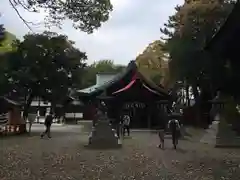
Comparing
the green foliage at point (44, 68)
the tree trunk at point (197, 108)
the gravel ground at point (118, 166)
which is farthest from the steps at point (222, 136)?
the tree trunk at point (197, 108)

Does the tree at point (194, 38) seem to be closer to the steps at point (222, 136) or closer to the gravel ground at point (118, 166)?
the steps at point (222, 136)

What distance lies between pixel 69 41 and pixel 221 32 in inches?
1241

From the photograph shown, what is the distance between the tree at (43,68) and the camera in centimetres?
3562

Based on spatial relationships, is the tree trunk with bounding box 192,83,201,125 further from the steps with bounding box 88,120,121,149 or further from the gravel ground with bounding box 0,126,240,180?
the gravel ground with bounding box 0,126,240,180

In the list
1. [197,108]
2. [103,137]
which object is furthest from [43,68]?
[103,137]

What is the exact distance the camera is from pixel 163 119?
128 ft

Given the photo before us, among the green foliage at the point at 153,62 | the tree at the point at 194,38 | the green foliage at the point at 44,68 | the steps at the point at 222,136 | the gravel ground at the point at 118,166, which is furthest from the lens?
the green foliage at the point at 153,62

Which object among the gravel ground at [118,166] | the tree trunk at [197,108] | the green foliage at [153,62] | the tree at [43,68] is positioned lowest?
the gravel ground at [118,166]

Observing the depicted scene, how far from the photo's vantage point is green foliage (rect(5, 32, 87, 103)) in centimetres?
3556

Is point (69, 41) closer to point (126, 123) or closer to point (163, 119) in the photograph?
point (163, 119)

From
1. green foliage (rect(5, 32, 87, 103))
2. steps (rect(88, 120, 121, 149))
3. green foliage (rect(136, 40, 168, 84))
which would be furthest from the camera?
green foliage (rect(136, 40, 168, 84))

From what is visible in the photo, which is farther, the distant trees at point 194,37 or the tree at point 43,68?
the tree at point 43,68

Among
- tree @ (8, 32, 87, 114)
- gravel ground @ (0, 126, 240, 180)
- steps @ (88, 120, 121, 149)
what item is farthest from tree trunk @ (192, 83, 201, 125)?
gravel ground @ (0, 126, 240, 180)

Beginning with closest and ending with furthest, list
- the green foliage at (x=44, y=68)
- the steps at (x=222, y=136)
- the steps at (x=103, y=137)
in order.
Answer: the steps at (x=103, y=137)
the steps at (x=222, y=136)
the green foliage at (x=44, y=68)
